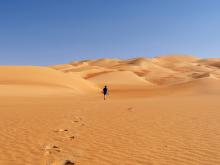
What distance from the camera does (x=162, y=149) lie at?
7832 millimetres

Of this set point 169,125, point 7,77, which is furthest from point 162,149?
point 7,77

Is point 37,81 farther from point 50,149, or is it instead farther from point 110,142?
point 50,149

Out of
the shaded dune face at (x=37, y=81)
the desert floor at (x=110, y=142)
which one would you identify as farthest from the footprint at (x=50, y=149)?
the shaded dune face at (x=37, y=81)

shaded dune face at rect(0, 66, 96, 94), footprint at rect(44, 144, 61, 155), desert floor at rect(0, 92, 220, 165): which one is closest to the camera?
desert floor at rect(0, 92, 220, 165)

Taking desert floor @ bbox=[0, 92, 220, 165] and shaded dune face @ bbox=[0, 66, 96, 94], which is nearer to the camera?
desert floor @ bbox=[0, 92, 220, 165]

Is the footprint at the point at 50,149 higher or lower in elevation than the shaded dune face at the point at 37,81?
lower

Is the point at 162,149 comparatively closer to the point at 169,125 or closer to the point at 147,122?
the point at 169,125

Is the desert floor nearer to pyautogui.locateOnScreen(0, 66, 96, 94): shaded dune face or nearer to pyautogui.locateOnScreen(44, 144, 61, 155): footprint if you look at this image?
pyautogui.locateOnScreen(44, 144, 61, 155): footprint

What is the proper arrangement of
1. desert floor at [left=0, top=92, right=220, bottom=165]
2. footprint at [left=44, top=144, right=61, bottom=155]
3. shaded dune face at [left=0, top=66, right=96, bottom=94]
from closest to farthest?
1. desert floor at [left=0, top=92, right=220, bottom=165]
2. footprint at [left=44, top=144, right=61, bottom=155]
3. shaded dune face at [left=0, top=66, right=96, bottom=94]

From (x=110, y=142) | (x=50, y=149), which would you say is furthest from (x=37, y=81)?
(x=50, y=149)

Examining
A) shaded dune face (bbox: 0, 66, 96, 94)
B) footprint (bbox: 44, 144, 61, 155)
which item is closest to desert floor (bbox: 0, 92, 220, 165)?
footprint (bbox: 44, 144, 61, 155)

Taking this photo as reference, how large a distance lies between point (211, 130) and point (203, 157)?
3.71 metres

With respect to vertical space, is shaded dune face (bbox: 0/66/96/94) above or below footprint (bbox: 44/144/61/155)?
above

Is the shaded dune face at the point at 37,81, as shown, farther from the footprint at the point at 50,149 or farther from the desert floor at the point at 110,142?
the footprint at the point at 50,149
